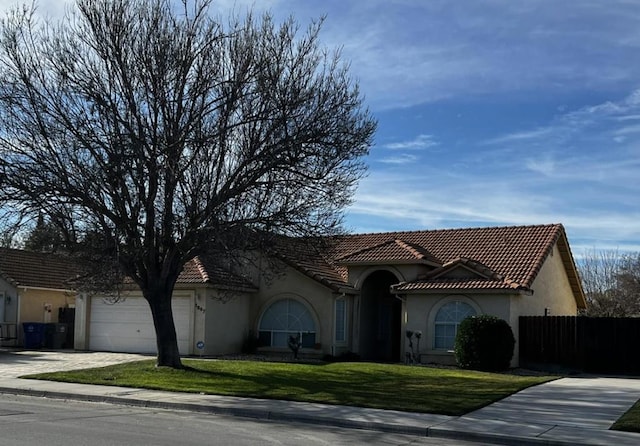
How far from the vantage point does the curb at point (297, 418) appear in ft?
37.8

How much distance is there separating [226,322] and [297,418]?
15.2 metres

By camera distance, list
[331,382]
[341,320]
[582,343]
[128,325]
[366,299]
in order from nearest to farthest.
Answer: [331,382] < [582,343] < [341,320] < [128,325] < [366,299]

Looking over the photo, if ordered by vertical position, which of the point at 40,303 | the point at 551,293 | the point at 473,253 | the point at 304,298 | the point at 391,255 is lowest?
the point at 40,303

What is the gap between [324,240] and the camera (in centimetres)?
1956

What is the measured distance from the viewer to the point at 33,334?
30750 mm

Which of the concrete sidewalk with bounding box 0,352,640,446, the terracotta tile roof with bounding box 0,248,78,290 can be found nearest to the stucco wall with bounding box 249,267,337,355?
the terracotta tile roof with bounding box 0,248,78,290

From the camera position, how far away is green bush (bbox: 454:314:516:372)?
23.5m

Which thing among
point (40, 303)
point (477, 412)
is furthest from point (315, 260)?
point (40, 303)

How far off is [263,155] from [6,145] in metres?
6.30

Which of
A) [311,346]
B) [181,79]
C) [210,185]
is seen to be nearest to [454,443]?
[210,185]

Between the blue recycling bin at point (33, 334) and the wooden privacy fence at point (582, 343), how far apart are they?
19.4 metres

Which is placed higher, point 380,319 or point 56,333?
point 380,319

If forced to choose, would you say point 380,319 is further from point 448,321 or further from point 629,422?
point 629,422

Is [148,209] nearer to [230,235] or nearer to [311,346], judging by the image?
[230,235]
